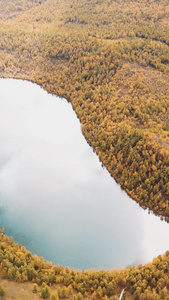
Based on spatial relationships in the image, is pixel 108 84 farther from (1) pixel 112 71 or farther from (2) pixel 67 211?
(2) pixel 67 211

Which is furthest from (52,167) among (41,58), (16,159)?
(41,58)

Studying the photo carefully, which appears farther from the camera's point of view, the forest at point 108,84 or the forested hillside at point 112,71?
the forested hillside at point 112,71

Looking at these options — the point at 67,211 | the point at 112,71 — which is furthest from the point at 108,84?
the point at 67,211

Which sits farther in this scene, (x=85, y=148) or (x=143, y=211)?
(x=85, y=148)

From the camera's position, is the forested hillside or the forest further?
the forested hillside

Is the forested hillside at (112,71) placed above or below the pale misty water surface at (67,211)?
above

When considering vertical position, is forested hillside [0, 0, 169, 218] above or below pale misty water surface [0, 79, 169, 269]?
above

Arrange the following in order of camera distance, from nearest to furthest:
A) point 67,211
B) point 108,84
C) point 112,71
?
point 67,211, point 108,84, point 112,71

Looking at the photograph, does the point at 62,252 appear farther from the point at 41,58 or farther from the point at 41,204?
the point at 41,58
